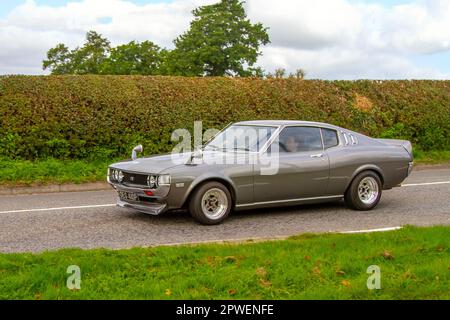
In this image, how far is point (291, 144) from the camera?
961cm

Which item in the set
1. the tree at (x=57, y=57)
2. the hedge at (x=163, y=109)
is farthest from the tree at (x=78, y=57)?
the hedge at (x=163, y=109)

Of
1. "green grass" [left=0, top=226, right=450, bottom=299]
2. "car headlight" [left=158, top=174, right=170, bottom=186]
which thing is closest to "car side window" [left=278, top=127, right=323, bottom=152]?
"car headlight" [left=158, top=174, right=170, bottom=186]

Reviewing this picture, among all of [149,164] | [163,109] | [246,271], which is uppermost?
[163,109]

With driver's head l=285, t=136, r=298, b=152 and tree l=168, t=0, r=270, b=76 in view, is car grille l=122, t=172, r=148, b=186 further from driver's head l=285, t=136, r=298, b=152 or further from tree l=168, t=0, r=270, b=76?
tree l=168, t=0, r=270, b=76

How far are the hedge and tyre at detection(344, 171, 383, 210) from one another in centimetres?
689

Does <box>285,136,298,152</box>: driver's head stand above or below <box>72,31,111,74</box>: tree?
below

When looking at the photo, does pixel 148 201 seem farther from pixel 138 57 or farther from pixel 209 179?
pixel 138 57

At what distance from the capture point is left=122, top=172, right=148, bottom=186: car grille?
8680 millimetres

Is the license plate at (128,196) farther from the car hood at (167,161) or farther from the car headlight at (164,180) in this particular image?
the car headlight at (164,180)

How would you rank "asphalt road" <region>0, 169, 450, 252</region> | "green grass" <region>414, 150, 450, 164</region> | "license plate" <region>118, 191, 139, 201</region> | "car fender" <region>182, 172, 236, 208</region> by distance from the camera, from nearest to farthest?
1. "asphalt road" <region>0, 169, 450, 252</region>
2. "car fender" <region>182, 172, 236, 208</region>
3. "license plate" <region>118, 191, 139, 201</region>
4. "green grass" <region>414, 150, 450, 164</region>

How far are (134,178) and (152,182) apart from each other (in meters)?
0.44

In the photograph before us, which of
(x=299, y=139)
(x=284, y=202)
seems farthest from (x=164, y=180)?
(x=299, y=139)

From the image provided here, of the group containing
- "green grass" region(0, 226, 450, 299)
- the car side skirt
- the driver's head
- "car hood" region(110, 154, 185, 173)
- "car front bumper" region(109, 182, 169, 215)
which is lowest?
"green grass" region(0, 226, 450, 299)
